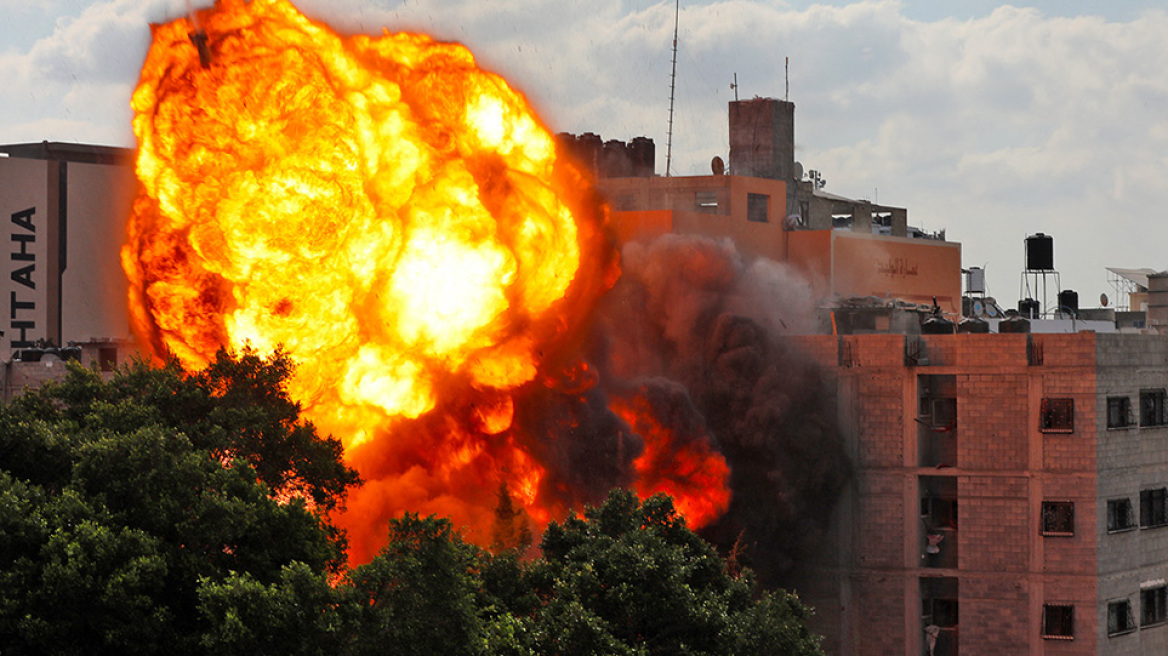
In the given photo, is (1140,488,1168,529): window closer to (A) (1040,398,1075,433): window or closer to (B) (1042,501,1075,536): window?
(B) (1042,501,1075,536): window

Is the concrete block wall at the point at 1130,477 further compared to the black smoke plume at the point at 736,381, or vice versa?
the black smoke plume at the point at 736,381

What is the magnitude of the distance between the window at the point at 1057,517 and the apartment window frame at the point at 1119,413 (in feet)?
11.4

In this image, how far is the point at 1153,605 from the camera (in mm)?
68375

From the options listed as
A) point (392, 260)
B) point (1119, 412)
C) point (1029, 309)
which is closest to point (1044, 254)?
point (1029, 309)

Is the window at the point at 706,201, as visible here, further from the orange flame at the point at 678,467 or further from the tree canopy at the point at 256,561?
the tree canopy at the point at 256,561

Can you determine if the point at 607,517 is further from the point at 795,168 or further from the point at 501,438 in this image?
the point at 795,168

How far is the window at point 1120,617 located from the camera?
6600 centimetres

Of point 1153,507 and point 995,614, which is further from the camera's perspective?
point 1153,507

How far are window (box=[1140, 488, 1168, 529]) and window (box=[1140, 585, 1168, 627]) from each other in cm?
255

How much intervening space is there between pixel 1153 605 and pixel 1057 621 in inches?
214

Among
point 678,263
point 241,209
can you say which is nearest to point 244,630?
point 241,209

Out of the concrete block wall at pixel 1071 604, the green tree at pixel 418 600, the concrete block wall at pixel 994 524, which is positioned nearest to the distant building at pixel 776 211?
the concrete block wall at pixel 994 524

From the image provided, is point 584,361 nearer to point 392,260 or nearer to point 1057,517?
point 392,260

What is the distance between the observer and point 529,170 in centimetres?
6000
